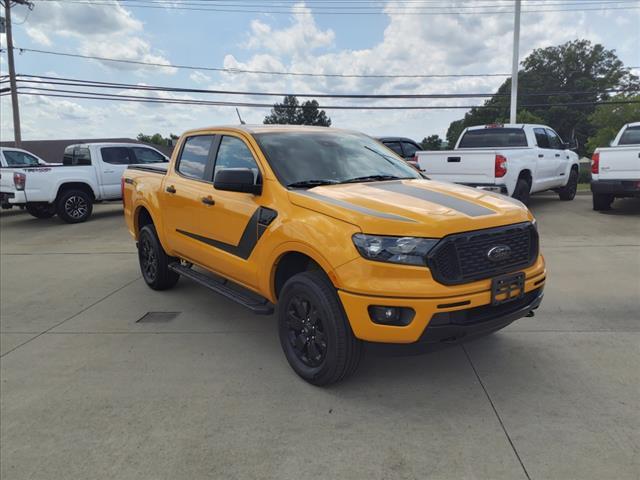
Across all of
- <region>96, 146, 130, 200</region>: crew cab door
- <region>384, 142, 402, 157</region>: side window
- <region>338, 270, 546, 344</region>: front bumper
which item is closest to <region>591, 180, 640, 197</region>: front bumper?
<region>384, 142, 402, 157</region>: side window

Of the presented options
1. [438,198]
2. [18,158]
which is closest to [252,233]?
[438,198]

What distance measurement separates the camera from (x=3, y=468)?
2.66 metres

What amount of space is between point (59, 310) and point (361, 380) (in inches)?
147

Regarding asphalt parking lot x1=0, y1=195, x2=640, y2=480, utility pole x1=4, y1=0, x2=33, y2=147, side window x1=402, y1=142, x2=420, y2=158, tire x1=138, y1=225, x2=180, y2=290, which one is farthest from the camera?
utility pole x1=4, y1=0, x2=33, y2=147

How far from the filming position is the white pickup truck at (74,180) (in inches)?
453

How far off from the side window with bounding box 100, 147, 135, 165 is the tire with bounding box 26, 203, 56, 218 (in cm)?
186

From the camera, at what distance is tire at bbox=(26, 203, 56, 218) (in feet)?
41.7

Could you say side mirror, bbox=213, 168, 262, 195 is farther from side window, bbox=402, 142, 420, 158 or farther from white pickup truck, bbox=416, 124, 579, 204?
side window, bbox=402, 142, 420, 158

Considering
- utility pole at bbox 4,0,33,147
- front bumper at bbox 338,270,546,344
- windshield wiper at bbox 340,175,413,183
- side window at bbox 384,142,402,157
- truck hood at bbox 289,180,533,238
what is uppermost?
utility pole at bbox 4,0,33,147

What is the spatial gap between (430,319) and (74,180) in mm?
11669

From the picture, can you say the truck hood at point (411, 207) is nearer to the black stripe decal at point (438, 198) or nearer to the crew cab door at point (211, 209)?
the black stripe decal at point (438, 198)

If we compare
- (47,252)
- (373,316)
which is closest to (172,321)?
(373,316)

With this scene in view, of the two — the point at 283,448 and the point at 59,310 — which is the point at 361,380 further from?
the point at 59,310

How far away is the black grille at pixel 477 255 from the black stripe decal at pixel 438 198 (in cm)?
17
